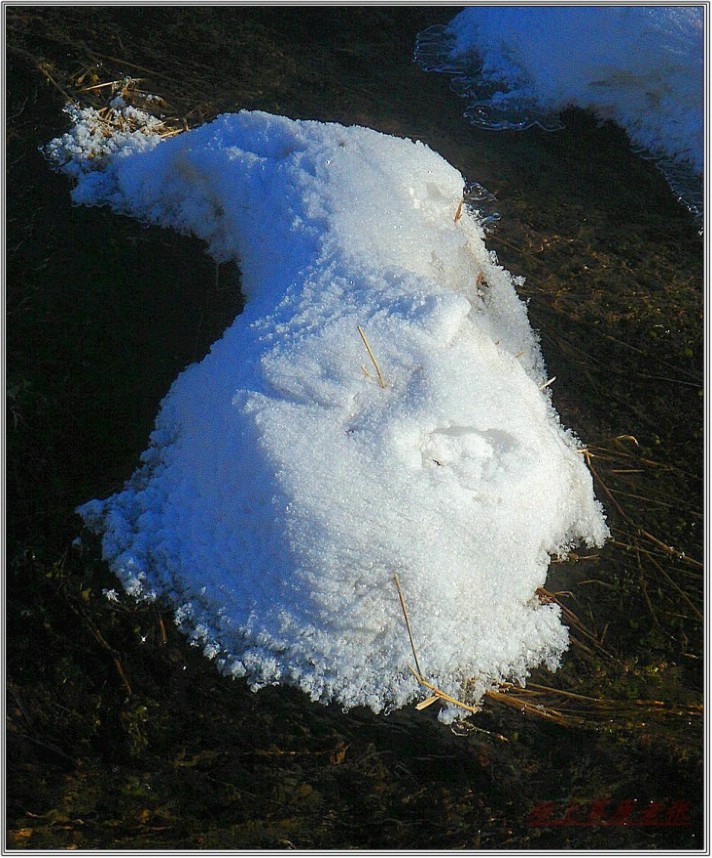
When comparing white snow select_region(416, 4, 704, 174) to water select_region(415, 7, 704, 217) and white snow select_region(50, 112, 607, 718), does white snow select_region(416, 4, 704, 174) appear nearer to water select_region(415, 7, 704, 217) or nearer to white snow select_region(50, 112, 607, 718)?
water select_region(415, 7, 704, 217)

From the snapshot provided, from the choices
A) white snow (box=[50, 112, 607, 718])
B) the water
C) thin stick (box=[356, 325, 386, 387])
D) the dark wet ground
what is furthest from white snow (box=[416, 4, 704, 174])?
thin stick (box=[356, 325, 386, 387])

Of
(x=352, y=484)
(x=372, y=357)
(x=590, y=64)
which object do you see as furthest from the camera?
(x=590, y=64)

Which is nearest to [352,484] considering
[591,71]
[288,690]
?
[288,690]

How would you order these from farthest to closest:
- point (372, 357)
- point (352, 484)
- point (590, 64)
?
point (590, 64) < point (372, 357) < point (352, 484)

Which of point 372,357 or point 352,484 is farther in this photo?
point 372,357

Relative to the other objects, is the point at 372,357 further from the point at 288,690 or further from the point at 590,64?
the point at 590,64
